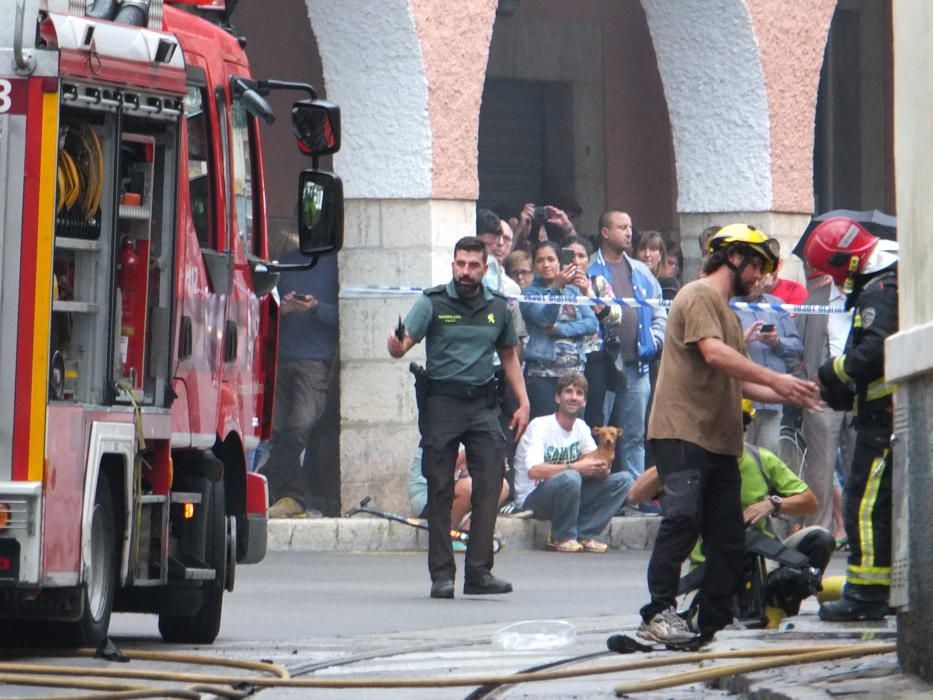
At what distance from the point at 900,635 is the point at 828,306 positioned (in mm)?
9745

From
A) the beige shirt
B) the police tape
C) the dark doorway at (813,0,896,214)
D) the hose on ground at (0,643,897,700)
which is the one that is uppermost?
the dark doorway at (813,0,896,214)

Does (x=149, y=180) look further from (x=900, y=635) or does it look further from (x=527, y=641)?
(x=900, y=635)

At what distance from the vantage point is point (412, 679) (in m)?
9.23

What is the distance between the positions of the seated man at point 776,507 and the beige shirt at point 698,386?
45cm

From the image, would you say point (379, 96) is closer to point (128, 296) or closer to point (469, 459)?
point (469, 459)

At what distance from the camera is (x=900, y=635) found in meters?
8.42

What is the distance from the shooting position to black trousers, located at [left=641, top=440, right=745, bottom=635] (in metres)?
10.1

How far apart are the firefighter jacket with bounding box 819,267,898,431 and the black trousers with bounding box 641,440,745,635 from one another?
2.55 feet

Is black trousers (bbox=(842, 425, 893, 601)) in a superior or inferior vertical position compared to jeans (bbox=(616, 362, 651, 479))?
inferior

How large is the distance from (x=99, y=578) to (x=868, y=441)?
3189mm

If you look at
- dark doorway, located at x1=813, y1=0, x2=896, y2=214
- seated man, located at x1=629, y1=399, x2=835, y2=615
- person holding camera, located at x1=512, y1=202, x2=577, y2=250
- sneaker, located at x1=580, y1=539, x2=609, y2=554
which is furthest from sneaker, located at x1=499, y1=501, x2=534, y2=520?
dark doorway, located at x1=813, y1=0, x2=896, y2=214

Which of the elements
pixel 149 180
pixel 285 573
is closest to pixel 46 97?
pixel 149 180

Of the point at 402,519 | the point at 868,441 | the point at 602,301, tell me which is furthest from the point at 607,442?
the point at 868,441

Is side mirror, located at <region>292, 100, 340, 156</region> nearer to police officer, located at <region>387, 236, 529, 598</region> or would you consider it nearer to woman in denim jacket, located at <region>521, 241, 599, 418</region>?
police officer, located at <region>387, 236, 529, 598</region>
